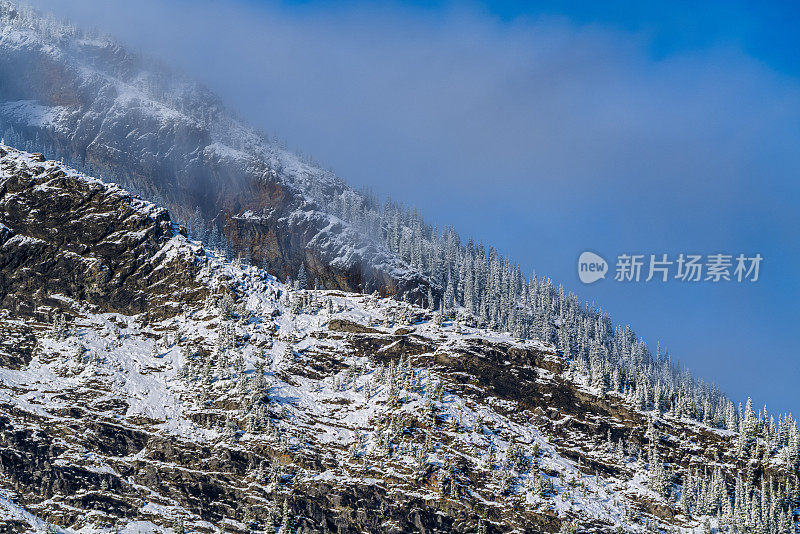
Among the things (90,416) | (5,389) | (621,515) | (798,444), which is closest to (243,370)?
(90,416)

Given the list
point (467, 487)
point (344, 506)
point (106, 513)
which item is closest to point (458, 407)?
point (467, 487)

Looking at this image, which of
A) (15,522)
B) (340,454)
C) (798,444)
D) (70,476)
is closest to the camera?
(15,522)

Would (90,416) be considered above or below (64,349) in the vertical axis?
below

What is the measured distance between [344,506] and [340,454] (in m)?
14.6

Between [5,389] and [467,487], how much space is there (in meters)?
112

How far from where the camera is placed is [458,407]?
194000 mm

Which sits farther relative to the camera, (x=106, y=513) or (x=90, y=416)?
(x=90, y=416)

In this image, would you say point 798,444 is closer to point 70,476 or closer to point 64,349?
point 70,476

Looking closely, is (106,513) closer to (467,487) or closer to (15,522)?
(15,522)

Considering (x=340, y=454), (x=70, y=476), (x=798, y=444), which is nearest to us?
(x=70, y=476)

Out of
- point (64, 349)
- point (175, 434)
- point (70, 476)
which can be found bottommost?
point (70, 476)

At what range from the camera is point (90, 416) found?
589ft

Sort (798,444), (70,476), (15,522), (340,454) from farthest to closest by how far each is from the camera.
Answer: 1. (798,444)
2. (340,454)
3. (70,476)
4. (15,522)

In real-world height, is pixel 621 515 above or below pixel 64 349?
below
